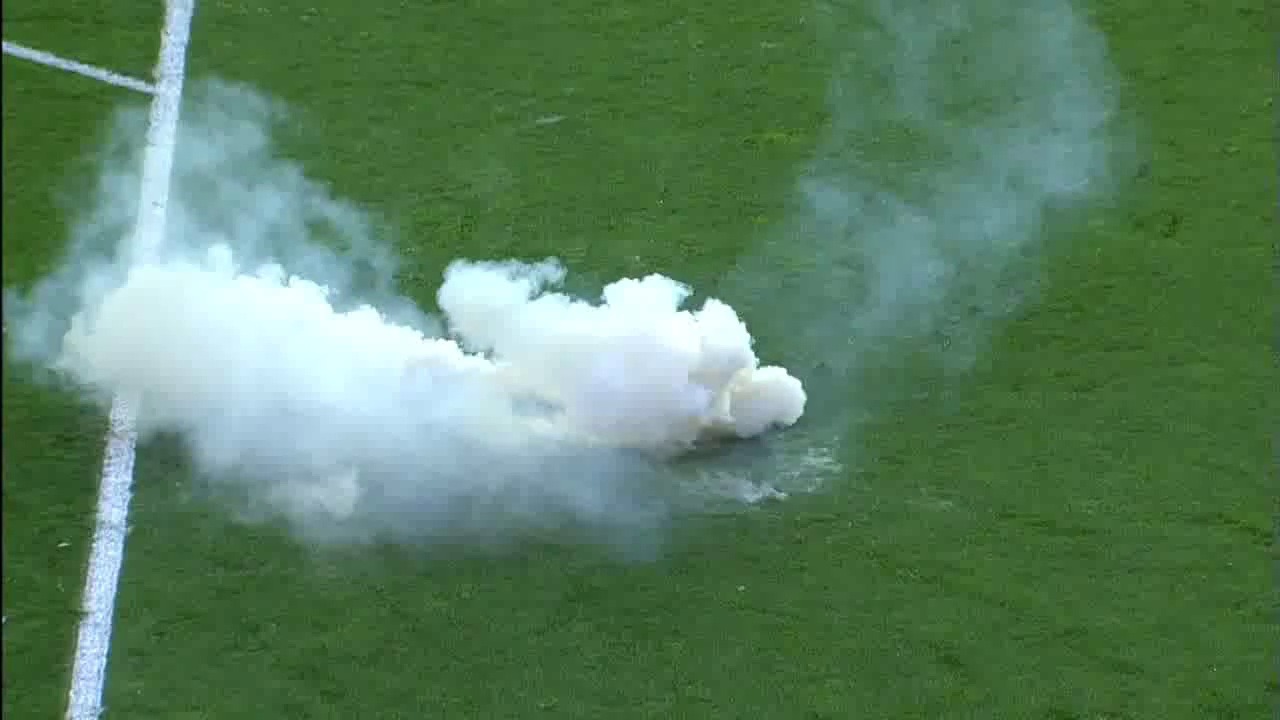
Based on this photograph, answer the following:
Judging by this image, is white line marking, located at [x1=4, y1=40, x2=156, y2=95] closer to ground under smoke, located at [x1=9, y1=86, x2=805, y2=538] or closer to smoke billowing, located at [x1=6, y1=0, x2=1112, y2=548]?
smoke billowing, located at [x1=6, y1=0, x2=1112, y2=548]

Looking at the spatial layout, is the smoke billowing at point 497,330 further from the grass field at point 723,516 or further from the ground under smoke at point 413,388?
the grass field at point 723,516

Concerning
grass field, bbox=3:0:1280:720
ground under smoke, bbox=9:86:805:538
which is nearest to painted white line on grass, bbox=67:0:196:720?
grass field, bbox=3:0:1280:720

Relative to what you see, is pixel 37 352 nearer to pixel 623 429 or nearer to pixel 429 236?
pixel 429 236

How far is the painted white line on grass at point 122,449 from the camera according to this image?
5.48m

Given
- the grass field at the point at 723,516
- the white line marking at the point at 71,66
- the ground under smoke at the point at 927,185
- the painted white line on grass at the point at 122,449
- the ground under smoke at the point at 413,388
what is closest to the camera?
the painted white line on grass at the point at 122,449

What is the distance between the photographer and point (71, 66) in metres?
6.75

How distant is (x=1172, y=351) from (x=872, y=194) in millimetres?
1479

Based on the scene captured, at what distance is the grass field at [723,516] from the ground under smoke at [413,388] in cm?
17

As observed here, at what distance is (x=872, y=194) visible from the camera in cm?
683

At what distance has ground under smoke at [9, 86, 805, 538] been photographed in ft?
19.3

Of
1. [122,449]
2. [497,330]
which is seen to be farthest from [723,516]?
[122,449]

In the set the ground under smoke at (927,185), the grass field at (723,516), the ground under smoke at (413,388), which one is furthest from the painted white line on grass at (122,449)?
the ground under smoke at (927,185)

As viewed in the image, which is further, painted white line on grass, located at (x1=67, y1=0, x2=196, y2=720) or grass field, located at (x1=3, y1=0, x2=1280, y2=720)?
grass field, located at (x1=3, y1=0, x2=1280, y2=720)

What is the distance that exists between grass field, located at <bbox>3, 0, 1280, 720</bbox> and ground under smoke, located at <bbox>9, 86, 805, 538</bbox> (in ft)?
0.57
